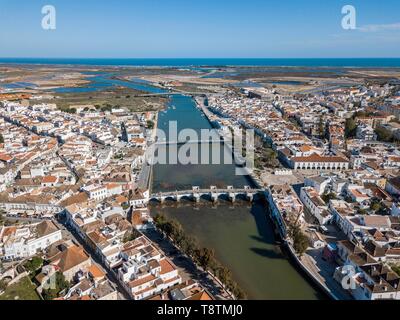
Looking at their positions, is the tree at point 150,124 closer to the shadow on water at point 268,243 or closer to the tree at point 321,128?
the tree at point 321,128

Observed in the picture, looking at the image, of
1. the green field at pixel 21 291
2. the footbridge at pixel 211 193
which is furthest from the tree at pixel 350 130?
the green field at pixel 21 291

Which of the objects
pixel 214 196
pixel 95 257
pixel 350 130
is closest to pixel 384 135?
pixel 350 130

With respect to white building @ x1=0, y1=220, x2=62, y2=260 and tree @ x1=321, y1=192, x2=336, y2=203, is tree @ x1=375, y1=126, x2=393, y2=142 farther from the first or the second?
white building @ x1=0, y1=220, x2=62, y2=260

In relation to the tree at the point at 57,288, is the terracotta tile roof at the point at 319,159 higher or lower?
higher

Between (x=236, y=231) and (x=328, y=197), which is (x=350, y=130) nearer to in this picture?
(x=328, y=197)

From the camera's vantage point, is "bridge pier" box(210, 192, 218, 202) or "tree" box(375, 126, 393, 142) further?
"tree" box(375, 126, 393, 142)

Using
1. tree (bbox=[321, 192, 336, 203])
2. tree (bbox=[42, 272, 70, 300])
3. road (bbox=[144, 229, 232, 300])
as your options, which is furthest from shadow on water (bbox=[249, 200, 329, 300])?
tree (bbox=[42, 272, 70, 300])
